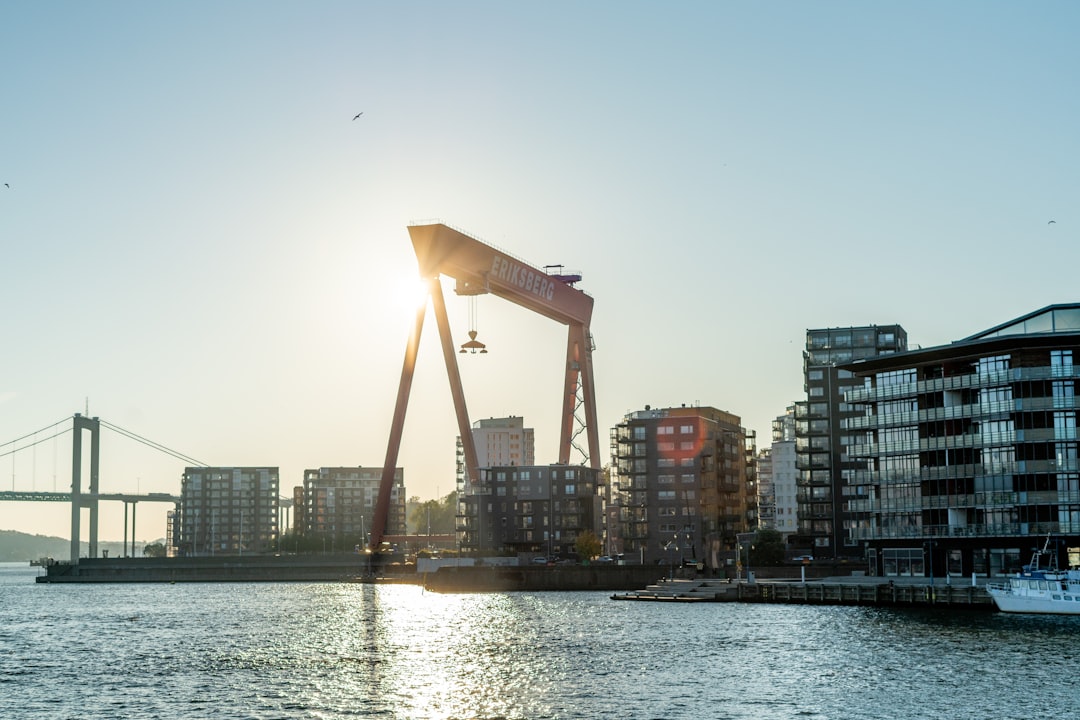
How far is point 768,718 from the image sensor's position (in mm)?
50062

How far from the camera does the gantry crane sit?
14600cm

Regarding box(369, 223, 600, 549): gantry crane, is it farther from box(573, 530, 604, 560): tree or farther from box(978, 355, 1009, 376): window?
box(978, 355, 1009, 376): window

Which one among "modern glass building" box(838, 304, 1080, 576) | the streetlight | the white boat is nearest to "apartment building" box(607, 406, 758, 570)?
"modern glass building" box(838, 304, 1080, 576)

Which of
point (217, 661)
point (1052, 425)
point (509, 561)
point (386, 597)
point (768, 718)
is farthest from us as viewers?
point (509, 561)

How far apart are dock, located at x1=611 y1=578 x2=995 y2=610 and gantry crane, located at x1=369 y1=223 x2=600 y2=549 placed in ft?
128

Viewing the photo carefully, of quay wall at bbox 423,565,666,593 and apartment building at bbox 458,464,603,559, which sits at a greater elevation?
apartment building at bbox 458,464,603,559

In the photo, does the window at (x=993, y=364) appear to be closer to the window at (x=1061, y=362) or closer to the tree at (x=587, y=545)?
the window at (x=1061, y=362)

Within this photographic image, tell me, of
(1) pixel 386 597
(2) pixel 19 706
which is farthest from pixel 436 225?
(2) pixel 19 706

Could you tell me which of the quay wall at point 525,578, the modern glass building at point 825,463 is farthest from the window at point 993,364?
the modern glass building at point 825,463

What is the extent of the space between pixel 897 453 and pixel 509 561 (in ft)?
208

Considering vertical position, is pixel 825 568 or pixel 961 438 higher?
pixel 961 438

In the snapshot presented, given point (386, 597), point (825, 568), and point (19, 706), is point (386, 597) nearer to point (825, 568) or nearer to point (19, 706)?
point (825, 568)

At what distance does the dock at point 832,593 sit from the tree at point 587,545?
52221 millimetres

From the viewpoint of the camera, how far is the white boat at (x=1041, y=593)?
286 feet
